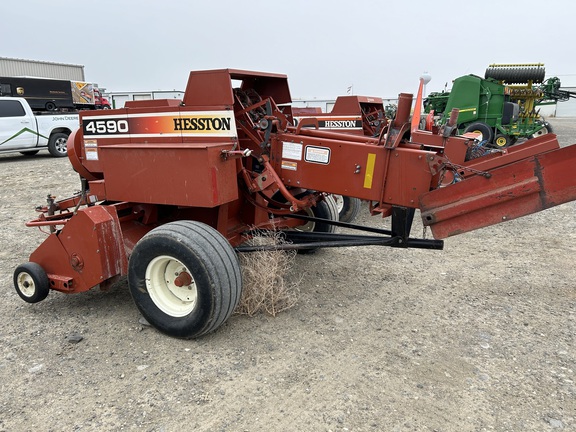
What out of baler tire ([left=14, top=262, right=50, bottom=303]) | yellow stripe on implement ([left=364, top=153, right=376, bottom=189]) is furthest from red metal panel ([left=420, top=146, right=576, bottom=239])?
baler tire ([left=14, top=262, right=50, bottom=303])

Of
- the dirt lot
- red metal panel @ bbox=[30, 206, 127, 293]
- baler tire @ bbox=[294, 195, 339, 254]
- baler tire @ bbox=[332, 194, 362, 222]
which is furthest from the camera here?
baler tire @ bbox=[332, 194, 362, 222]

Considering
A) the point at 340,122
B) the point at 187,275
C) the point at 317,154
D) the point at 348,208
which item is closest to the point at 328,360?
the point at 187,275

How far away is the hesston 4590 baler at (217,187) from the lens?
123 inches

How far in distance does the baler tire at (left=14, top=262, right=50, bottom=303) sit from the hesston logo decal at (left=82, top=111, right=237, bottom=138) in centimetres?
129

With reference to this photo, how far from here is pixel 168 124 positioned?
377cm

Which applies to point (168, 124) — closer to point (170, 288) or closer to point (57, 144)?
point (170, 288)

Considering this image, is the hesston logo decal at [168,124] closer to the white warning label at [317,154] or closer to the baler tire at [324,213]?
the white warning label at [317,154]

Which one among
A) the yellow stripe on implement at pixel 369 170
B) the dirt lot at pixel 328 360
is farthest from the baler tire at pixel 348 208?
the yellow stripe on implement at pixel 369 170

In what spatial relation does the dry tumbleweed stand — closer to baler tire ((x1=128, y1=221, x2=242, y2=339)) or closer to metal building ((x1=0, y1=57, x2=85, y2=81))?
baler tire ((x1=128, y1=221, x2=242, y2=339))

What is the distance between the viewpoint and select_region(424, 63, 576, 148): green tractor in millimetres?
14086

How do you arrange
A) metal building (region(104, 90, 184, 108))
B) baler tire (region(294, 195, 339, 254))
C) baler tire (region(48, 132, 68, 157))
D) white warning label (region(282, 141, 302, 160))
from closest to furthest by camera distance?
white warning label (region(282, 141, 302, 160)) → baler tire (region(294, 195, 339, 254)) → baler tire (region(48, 132, 68, 157)) → metal building (region(104, 90, 184, 108))

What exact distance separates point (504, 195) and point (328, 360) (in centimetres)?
162

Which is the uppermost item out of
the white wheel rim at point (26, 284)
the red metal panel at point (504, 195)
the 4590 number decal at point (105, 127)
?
the 4590 number decal at point (105, 127)

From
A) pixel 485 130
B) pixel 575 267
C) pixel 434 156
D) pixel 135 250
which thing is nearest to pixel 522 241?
pixel 575 267
